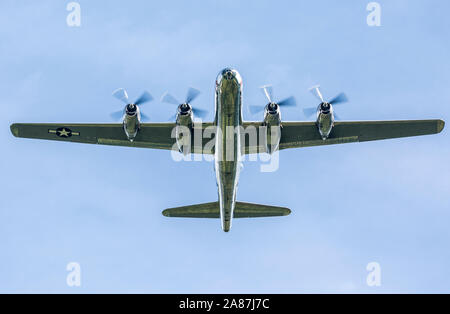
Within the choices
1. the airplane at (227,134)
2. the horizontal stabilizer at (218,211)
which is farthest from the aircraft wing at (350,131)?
the horizontal stabilizer at (218,211)

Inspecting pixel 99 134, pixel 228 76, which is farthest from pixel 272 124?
pixel 99 134

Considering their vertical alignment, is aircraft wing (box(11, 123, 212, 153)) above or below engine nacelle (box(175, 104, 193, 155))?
above

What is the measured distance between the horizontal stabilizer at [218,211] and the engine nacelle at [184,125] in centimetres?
553

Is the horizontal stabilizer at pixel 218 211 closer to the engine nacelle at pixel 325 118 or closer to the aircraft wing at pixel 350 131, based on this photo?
the aircraft wing at pixel 350 131

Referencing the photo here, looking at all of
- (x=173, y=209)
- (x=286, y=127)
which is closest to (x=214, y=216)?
(x=173, y=209)

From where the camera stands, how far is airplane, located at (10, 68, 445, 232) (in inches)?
1390

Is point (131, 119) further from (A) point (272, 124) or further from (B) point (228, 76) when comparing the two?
(A) point (272, 124)

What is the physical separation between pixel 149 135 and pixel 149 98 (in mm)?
4028

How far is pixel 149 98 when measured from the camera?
120 feet

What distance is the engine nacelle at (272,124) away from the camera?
117ft

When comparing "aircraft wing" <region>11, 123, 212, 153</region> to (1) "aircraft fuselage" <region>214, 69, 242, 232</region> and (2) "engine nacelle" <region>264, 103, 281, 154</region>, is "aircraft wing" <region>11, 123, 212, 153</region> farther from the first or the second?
(2) "engine nacelle" <region>264, 103, 281, 154</region>

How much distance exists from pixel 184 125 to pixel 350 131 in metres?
12.4

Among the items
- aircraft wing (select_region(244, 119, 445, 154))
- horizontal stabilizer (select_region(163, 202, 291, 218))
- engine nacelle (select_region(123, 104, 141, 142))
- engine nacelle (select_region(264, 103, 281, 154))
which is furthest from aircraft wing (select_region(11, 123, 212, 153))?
aircraft wing (select_region(244, 119, 445, 154))

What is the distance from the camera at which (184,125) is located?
117 feet
